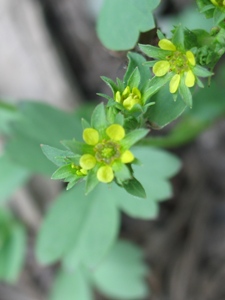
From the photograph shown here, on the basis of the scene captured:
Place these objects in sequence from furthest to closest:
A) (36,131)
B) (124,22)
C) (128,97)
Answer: (36,131) < (124,22) < (128,97)

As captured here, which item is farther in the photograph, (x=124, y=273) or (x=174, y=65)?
(x=124, y=273)

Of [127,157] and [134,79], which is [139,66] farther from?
[127,157]

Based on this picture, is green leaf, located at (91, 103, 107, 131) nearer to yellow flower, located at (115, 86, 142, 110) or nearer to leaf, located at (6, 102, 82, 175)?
yellow flower, located at (115, 86, 142, 110)

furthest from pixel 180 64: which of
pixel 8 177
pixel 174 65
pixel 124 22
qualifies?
pixel 8 177

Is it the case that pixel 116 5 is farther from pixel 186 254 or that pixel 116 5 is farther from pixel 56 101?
pixel 186 254

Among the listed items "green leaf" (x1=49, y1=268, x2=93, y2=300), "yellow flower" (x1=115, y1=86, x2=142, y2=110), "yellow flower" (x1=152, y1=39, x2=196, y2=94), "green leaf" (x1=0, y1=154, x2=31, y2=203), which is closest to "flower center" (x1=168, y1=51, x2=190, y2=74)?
"yellow flower" (x1=152, y1=39, x2=196, y2=94)
